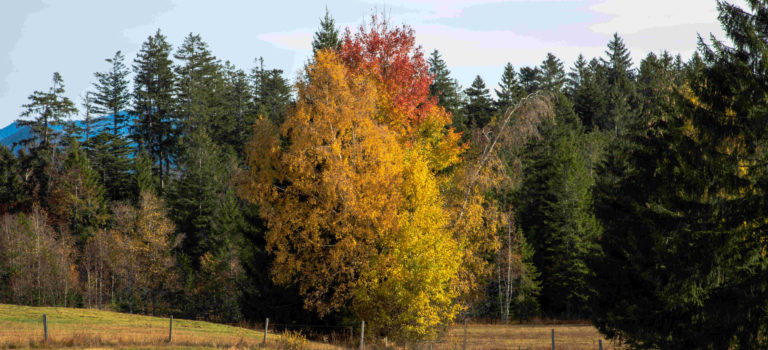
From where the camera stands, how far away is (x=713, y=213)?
17.5 m

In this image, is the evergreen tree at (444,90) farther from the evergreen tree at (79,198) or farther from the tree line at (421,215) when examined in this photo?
the evergreen tree at (79,198)

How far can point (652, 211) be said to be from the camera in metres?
20.6

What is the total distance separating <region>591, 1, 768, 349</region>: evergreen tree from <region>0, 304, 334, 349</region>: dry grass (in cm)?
1242

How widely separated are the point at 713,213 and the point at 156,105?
72.6 metres

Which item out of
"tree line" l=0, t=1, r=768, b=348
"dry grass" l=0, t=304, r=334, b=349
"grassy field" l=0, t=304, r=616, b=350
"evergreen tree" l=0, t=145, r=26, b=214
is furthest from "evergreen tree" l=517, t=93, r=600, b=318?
"evergreen tree" l=0, t=145, r=26, b=214

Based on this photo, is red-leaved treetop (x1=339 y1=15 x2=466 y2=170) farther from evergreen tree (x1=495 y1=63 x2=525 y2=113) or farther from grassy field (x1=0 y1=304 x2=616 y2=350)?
evergreen tree (x1=495 y1=63 x2=525 y2=113)

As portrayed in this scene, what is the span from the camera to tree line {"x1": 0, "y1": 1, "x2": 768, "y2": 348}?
1739 centimetres

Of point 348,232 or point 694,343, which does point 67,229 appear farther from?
point 694,343

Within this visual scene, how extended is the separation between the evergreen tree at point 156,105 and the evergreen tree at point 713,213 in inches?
2497

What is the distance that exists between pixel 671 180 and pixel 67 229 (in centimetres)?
5738

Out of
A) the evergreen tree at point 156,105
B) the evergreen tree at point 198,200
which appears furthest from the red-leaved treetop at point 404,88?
the evergreen tree at point 156,105

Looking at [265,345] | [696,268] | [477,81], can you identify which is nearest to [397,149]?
[265,345]

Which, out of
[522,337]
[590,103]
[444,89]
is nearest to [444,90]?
[444,89]

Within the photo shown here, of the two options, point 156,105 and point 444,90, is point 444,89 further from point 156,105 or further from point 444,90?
point 156,105
